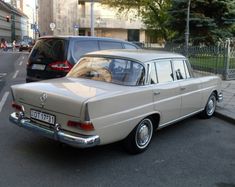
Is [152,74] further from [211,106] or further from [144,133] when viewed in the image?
[211,106]

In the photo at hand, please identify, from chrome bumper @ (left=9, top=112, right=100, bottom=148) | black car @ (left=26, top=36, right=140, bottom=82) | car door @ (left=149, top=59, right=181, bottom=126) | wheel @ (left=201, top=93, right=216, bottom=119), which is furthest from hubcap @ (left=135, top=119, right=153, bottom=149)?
black car @ (left=26, top=36, right=140, bottom=82)

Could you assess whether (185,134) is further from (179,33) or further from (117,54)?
(179,33)

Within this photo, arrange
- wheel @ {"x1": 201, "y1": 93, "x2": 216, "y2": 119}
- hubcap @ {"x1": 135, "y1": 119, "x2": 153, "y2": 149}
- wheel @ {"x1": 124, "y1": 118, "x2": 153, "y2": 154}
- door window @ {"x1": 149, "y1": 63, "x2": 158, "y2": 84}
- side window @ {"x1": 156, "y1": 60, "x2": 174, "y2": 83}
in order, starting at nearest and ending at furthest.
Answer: wheel @ {"x1": 124, "y1": 118, "x2": 153, "y2": 154}
hubcap @ {"x1": 135, "y1": 119, "x2": 153, "y2": 149}
door window @ {"x1": 149, "y1": 63, "x2": 158, "y2": 84}
side window @ {"x1": 156, "y1": 60, "x2": 174, "y2": 83}
wheel @ {"x1": 201, "y1": 93, "x2": 216, "y2": 119}

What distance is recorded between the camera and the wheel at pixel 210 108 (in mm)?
7196

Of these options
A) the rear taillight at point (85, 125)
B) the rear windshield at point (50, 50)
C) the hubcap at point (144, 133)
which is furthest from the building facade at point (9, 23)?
the rear taillight at point (85, 125)

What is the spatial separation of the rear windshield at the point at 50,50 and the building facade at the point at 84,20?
134 ft

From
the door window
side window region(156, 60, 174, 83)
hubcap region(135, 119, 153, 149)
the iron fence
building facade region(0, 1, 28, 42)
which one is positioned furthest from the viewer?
building facade region(0, 1, 28, 42)

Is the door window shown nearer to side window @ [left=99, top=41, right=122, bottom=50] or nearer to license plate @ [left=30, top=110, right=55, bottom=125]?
license plate @ [left=30, top=110, right=55, bottom=125]

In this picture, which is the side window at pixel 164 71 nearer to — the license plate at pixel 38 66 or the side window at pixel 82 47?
the side window at pixel 82 47

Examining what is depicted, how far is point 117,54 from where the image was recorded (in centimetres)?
544

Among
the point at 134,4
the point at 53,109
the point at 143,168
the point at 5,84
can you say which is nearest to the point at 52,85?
the point at 53,109

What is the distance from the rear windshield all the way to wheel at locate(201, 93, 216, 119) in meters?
3.30

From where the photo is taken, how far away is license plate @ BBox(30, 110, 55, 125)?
14.6ft

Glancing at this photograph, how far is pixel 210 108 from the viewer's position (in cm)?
734
